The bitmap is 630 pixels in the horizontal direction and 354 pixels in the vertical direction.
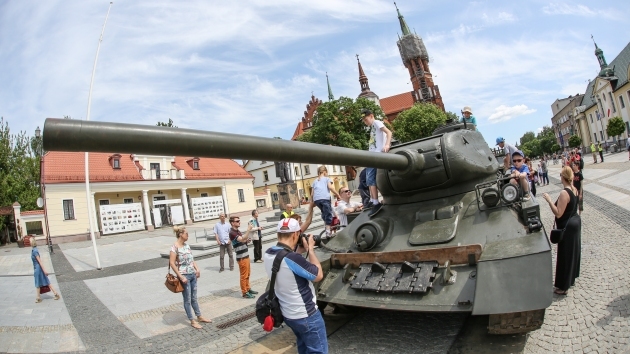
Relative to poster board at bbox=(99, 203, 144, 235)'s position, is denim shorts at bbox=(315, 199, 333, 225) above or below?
below

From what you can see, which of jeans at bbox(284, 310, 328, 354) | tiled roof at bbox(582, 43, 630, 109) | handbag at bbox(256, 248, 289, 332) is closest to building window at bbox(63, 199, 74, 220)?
handbag at bbox(256, 248, 289, 332)

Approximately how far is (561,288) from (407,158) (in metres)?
2.83

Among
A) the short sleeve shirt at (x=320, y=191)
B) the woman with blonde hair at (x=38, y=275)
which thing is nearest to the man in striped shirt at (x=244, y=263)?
the short sleeve shirt at (x=320, y=191)

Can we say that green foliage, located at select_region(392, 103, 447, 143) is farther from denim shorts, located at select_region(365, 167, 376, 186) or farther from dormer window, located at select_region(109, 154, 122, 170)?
denim shorts, located at select_region(365, 167, 376, 186)

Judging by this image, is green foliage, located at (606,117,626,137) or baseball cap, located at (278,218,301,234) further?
green foliage, located at (606,117,626,137)

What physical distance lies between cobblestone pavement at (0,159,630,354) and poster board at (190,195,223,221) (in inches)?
796

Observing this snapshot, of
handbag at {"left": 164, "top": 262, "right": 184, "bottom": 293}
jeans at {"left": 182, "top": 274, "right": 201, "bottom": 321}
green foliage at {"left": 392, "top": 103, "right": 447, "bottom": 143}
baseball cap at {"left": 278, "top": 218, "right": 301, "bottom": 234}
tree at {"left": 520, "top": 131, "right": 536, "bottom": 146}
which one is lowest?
jeans at {"left": 182, "top": 274, "right": 201, "bottom": 321}

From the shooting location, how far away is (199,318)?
6.21 m

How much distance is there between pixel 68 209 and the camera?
25703mm

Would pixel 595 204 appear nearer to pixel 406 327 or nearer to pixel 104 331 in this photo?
pixel 406 327

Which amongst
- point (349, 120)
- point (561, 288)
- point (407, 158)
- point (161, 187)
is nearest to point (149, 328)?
point (407, 158)

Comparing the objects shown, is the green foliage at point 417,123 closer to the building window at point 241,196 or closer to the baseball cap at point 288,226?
the building window at point 241,196

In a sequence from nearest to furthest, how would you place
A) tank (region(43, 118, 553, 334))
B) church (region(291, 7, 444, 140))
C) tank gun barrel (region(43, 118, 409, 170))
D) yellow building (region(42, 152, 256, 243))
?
tank gun barrel (region(43, 118, 409, 170)) → tank (region(43, 118, 553, 334)) → yellow building (region(42, 152, 256, 243)) → church (region(291, 7, 444, 140))

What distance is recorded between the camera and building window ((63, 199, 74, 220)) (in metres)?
25.4
